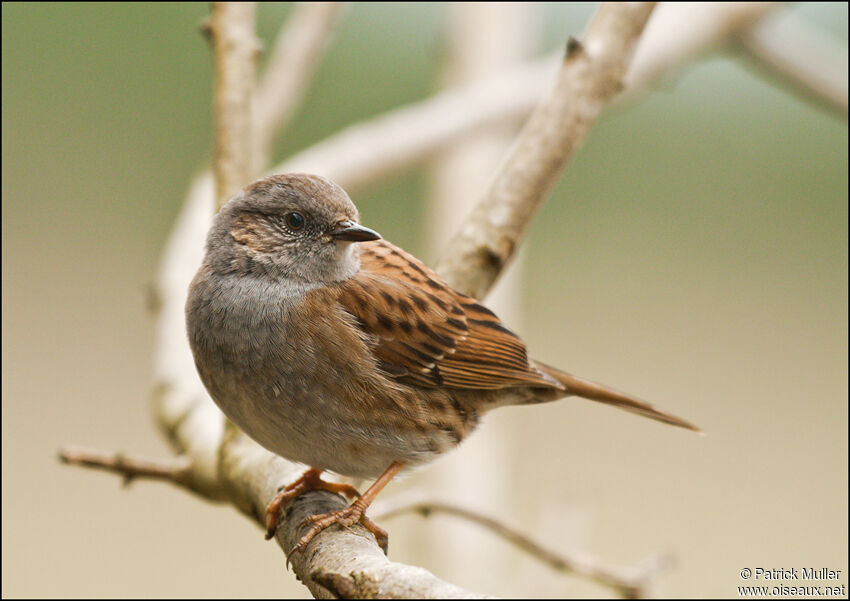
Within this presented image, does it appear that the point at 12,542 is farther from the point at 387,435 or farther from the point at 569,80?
the point at 569,80

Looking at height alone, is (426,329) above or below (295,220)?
below

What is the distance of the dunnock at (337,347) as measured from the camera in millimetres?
2281

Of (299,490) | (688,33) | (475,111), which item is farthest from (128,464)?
(688,33)

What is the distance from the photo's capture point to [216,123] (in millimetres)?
3020

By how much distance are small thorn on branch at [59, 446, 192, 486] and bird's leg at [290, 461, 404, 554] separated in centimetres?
61

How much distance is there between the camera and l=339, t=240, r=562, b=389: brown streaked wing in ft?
8.22

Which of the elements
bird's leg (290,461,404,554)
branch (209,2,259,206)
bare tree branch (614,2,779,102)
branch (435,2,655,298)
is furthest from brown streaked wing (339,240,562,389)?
bare tree branch (614,2,779,102)

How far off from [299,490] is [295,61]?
240 centimetres

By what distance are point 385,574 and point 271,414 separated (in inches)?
32.5

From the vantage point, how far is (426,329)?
2.60m

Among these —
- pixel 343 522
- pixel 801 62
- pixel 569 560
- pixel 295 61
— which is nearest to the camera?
pixel 343 522

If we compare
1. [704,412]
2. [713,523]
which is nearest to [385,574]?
[713,523]

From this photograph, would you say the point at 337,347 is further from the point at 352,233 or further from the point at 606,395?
the point at 606,395

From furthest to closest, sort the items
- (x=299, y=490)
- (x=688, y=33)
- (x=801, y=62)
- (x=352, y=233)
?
(x=801, y=62) → (x=688, y=33) → (x=352, y=233) → (x=299, y=490)
